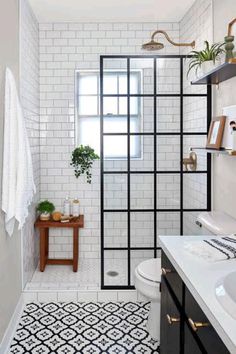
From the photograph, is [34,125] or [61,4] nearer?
[61,4]

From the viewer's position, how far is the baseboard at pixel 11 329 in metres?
2.34

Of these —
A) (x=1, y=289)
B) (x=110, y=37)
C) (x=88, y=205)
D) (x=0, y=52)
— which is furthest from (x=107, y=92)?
(x=1, y=289)

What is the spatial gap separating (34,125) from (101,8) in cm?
137

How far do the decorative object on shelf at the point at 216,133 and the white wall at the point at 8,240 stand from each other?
1489 millimetres

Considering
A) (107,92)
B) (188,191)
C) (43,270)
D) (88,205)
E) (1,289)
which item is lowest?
(43,270)

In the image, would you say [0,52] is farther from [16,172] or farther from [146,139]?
[146,139]

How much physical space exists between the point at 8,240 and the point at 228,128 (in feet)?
5.82

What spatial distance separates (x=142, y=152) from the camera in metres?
2.99

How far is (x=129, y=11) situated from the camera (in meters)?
3.57

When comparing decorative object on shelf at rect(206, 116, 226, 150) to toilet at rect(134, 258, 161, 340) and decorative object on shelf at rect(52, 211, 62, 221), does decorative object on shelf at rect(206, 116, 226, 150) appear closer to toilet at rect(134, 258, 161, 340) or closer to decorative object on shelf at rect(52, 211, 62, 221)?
toilet at rect(134, 258, 161, 340)

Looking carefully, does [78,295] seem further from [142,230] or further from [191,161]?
[191,161]

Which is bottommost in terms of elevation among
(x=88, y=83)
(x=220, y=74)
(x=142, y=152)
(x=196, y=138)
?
(x=142, y=152)

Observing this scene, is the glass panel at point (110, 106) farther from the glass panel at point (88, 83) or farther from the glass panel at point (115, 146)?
the glass panel at point (88, 83)

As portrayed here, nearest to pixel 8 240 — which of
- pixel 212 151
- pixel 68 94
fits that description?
pixel 212 151
